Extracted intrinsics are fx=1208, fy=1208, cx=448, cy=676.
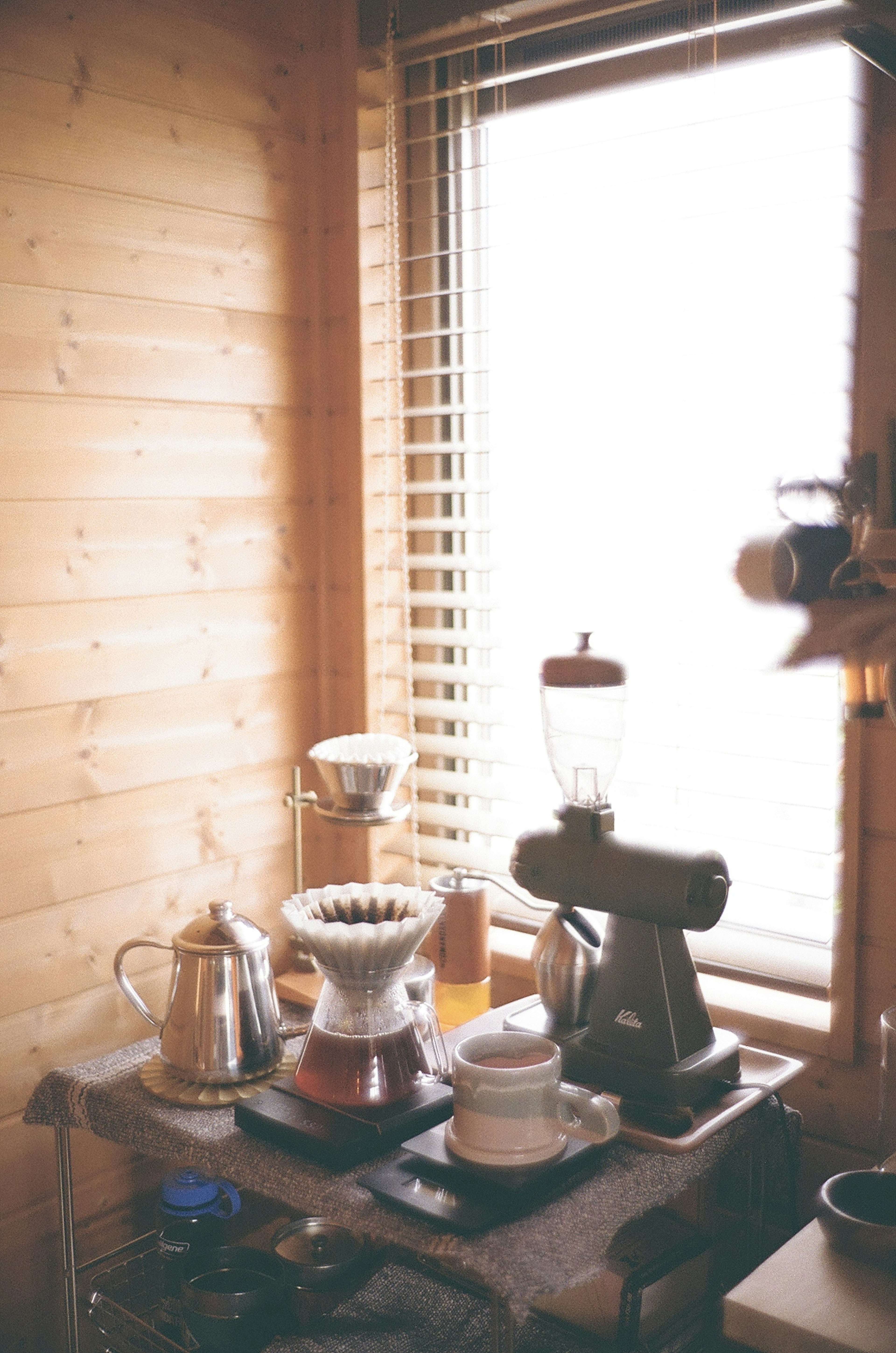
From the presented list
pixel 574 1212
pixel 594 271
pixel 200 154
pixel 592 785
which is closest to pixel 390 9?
pixel 200 154

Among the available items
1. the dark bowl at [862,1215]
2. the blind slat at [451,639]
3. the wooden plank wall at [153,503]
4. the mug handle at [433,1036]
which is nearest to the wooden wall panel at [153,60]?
the wooden plank wall at [153,503]

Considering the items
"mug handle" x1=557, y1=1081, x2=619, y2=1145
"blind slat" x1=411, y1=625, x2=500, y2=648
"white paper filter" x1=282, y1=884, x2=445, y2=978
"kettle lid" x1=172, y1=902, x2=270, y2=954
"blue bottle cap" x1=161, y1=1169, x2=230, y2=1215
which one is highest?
"blind slat" x1=411, y1=625, x2=500, y2=648

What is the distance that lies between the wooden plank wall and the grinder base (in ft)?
2.32

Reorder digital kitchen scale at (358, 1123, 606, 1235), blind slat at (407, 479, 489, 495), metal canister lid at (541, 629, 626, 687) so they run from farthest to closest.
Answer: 1. blind slat at (407, 479, 489, 495)
2. metal canister lid at (541, 629, 626, 687)
3. digital kitchen scale at (358, 1123, 606, 1235)

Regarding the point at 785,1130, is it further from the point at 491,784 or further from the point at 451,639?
the point at 451,639

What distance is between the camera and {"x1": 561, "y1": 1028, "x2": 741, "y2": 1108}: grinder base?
4.32 feet

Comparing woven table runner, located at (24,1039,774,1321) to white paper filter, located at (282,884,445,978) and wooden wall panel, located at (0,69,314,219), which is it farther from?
wooden wall panel, located at (0,69,314,219)

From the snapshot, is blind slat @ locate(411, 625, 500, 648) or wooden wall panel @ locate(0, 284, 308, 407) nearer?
wooden wall panel @ locate(0, 284, 308, 407)

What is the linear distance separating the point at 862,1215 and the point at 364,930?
565 millimetres

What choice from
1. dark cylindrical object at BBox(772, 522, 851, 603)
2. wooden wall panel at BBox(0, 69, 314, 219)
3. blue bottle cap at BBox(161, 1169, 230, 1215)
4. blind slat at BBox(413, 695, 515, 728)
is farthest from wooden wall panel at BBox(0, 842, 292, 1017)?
dark cylindrical object at BBox(772, 522, 851, 603)

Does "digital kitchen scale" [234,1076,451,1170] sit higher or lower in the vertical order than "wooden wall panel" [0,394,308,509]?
lower

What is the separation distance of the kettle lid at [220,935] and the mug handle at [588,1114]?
1.50ft

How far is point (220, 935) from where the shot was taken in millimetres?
1491

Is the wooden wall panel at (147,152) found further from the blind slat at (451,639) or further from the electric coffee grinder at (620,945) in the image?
the electric coffee grinder at (620,945)
